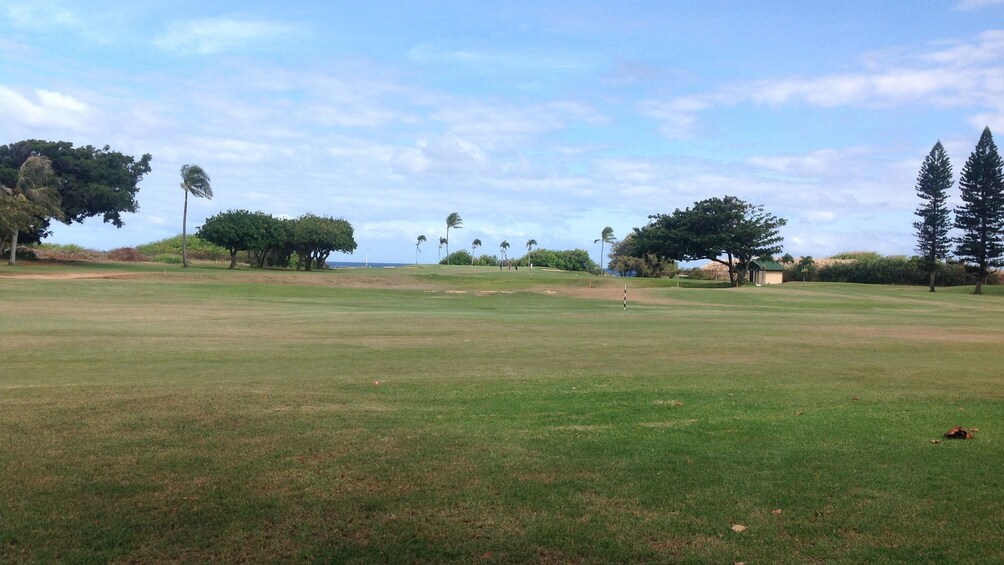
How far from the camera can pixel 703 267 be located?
108875 mm

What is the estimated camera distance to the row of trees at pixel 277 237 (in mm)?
78188

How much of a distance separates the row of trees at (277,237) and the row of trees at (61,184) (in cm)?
915

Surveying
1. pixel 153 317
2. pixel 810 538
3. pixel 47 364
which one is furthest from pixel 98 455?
pixel 153 317

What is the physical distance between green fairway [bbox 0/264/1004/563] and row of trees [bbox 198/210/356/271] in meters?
64.2

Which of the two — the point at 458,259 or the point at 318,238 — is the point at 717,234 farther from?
the point at 458,259

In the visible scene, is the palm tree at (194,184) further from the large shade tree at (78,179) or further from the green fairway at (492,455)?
the green fairway at (492,455)

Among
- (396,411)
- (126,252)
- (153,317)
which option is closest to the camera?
(396,411)

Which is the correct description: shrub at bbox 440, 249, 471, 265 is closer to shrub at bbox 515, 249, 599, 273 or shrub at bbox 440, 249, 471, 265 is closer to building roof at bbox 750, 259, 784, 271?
shrub at bbox 515, 249, 599, 273

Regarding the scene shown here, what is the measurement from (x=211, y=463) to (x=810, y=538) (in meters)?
5.38

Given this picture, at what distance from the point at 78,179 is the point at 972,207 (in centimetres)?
8625

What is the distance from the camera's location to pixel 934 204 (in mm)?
74188

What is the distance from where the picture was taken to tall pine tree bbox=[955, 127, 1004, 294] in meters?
69.8

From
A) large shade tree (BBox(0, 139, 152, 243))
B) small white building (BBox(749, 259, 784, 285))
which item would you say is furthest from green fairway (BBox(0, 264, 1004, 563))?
small white building (BBox(749, 259, 784, 285))

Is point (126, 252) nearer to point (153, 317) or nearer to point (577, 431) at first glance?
point (153, 317)
